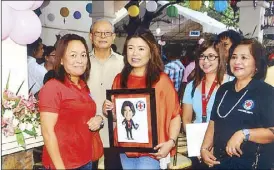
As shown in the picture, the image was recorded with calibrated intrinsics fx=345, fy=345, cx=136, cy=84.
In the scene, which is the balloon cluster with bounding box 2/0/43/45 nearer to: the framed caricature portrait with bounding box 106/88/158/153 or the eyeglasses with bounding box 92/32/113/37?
the eyeglasses with bounding box 92/32/113/37

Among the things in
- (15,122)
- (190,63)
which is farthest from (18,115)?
(190,63)

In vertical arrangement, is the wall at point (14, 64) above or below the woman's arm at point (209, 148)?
above

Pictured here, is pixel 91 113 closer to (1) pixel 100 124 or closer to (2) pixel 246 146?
(1) pixel 100 124

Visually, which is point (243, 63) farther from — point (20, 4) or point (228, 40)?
point (20, 4)

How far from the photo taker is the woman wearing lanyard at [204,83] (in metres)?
2.00

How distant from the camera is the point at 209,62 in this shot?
6.61 ft

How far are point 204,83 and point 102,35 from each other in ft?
2.22

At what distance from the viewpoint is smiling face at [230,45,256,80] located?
1819mm

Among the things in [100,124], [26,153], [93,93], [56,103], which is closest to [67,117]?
[56,103]

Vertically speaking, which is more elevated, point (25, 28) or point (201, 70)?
point (25, 28)

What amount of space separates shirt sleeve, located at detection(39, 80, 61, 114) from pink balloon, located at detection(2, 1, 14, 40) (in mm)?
429

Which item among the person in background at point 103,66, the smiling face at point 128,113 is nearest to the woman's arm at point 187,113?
the smiling face at point 128,113

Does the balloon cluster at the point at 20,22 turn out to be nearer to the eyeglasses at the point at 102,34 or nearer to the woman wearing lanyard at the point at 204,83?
the eyeglasses at the point at 102,34

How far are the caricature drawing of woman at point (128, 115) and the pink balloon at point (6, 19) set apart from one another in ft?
2.50
